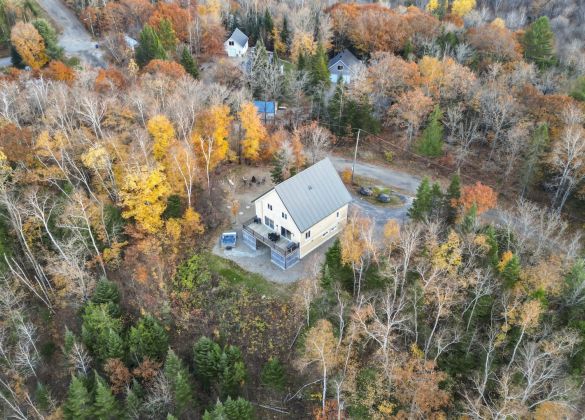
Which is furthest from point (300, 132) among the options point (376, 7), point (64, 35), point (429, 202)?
point (64, 35)

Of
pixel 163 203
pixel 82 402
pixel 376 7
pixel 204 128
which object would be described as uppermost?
pixel 376 7

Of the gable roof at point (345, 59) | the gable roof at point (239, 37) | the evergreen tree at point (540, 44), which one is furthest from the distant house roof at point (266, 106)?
the evergreen tree at point (540, 44)

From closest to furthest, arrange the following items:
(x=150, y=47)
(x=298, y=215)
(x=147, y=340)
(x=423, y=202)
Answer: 1. (x=147, y=340)
2. (x=298, y=215)
3. (x=423, y=202)
4. (x=150, y=47)

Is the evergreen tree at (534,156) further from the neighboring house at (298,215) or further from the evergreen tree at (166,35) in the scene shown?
the evergreen tree at (166,35)

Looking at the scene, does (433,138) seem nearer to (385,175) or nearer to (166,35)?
(385,175)

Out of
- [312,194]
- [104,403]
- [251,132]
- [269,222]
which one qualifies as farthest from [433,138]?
[104,403]

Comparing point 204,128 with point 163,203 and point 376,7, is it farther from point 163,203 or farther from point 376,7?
point 376,7
